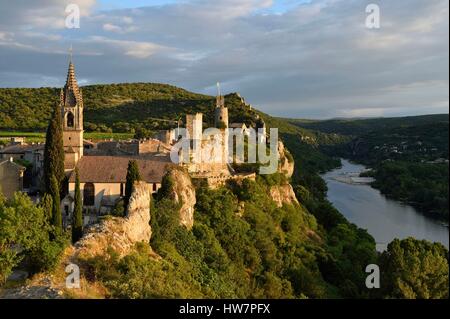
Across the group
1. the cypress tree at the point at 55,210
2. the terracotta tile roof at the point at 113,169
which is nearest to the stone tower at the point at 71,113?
the terracotta tile roof at the point at 113,169

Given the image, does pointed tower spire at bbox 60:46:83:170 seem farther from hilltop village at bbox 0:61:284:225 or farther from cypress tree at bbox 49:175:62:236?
cypress tree at bbox 49:175:62:236

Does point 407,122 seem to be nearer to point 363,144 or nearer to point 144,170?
point 363,144

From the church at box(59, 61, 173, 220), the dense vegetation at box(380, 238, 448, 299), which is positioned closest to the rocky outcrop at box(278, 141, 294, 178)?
the dense vegetation at box(380, 238, 448, 299)

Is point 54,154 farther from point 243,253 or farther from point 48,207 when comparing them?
point 243,253

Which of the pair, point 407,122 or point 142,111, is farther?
point 407,122

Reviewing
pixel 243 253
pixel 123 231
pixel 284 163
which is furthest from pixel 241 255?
pixel 284 163

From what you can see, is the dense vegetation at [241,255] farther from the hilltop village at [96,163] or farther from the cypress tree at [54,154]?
the cypress tree at [54,154]

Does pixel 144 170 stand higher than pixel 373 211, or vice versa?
pixel 144 170
